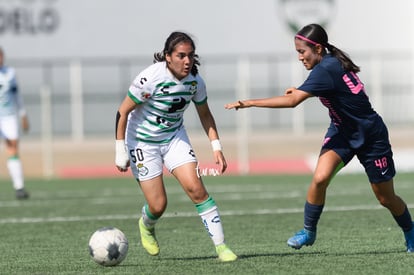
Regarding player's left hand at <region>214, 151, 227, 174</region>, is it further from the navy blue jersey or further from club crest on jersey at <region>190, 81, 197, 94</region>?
the navy blue jersey

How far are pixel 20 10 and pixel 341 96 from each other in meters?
23.4

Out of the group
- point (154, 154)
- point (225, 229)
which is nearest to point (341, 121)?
point (154, 154)

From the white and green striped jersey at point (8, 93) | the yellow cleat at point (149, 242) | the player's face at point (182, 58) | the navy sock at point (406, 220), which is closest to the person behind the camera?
the player's face at point (182, 58)

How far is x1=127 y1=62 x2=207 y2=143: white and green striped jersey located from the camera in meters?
8.73

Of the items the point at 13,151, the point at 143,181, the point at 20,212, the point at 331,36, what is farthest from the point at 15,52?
the point at 143,181

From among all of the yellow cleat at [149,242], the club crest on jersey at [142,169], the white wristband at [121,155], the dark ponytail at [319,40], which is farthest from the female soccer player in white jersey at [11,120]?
the dark ponytail at [319,40]

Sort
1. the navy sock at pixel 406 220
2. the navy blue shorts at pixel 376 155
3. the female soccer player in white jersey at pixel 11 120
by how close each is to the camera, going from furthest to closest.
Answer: the female soccer player in white jersey at pixel 11 120 < the navy sock at pixel 406 220 < the navy blue shorts at pixel 376 155

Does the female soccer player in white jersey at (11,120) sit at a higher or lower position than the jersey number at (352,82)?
lower

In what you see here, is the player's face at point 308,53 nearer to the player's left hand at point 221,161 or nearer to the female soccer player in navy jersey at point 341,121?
the female soccer player in navy jersey at point 341,121

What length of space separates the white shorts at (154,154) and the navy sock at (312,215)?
112cm

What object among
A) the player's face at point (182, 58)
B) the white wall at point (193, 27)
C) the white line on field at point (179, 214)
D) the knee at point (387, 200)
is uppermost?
the player's face at point (182, 58)

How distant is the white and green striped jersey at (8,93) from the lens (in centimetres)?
1739

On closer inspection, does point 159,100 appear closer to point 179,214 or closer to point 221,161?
point 221,161

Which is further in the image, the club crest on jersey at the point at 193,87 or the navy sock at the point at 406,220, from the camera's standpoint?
Result: the navy sock at the point at 406,220
